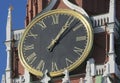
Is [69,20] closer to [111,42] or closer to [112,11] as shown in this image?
[112,11]

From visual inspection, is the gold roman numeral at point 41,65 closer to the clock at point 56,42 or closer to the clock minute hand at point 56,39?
the clock at point 56,42

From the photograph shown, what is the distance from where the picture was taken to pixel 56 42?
3894 centimetres

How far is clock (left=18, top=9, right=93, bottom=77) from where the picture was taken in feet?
126

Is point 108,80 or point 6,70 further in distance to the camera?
point 6,70

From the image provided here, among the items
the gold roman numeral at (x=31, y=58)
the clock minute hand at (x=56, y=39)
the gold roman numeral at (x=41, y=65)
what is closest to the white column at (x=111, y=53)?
the clock minute hand at (x=56, y=39)

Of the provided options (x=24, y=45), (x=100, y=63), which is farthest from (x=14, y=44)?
(x=100, y=63)

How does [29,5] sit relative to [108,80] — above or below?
above

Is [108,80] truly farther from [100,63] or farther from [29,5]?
[29,5]

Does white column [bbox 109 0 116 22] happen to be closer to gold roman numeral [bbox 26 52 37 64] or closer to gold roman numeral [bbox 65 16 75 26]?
gold roman numeral [bbox 65 16 75 26]

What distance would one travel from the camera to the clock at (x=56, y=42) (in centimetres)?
3850

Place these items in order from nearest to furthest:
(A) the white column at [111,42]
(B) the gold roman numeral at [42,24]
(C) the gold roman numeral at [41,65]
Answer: (A) the white column at [111,42] < (C) the gold roman numeral at [41,65] < (B) the gold roman numeral at [42,24]

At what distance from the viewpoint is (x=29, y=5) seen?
4109 centimetres

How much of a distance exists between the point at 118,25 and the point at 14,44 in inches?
151

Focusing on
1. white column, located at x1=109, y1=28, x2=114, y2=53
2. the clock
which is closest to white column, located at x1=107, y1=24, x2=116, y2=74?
white column, located at x1=109, y1=28, x2=114, y2=53
